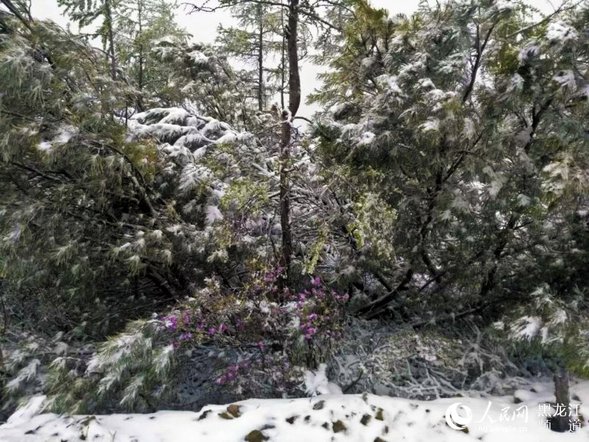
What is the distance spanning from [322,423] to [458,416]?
1086 mm

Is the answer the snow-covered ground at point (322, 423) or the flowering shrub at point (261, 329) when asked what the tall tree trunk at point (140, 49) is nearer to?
the flowering shrub at point (261, 329)

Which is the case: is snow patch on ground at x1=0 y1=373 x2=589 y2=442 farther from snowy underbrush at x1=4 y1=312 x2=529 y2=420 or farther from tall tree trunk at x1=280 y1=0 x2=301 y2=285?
tall tree trunk at x1=280 y1=0 x2=301 y2=285

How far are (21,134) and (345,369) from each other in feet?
12.2

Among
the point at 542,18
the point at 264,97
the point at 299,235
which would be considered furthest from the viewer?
the point at 264,97

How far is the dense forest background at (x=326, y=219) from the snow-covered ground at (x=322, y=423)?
1.14ft

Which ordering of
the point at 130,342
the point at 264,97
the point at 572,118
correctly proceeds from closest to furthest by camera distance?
the point at 572,118, the point at 130,342, the point at 264,97

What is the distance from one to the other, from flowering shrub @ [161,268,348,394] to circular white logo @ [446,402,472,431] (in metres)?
1.18

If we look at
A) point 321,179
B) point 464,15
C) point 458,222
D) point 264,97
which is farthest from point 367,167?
point 264,97

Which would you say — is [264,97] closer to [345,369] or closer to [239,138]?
[239,138]

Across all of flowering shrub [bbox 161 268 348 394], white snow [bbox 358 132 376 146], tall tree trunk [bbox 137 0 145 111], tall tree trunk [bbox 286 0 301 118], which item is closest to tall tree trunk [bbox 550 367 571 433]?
flowering shrub [bbox 161 268 348 394]

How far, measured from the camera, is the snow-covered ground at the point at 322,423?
269 cm

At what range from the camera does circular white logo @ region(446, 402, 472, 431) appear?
9.40 feet

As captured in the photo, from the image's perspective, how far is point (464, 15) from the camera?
3.34m

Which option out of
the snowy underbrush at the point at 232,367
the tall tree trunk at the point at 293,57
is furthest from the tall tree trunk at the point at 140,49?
the snowy underbrush at the point at 232,367
